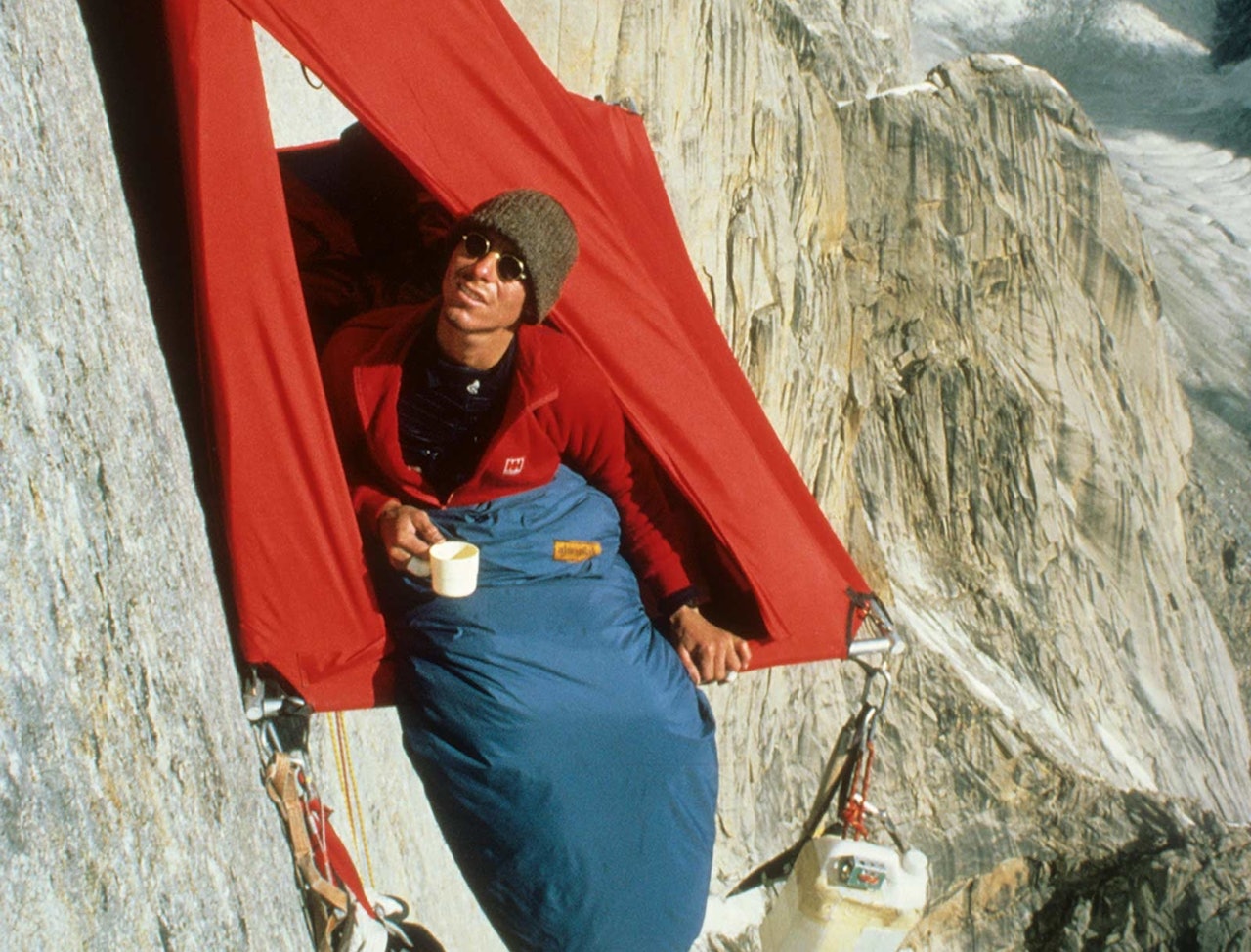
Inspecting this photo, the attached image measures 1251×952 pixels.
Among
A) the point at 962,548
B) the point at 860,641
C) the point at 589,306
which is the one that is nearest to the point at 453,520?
the point at 589,306

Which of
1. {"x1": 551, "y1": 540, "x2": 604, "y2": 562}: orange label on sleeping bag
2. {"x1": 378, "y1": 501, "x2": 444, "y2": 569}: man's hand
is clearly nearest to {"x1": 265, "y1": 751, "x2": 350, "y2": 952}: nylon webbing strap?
{"x1": 378, "y1": 501, "x2": 444, "y2": 569}: man's hand

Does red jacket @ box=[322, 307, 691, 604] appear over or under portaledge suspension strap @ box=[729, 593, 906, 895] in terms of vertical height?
over

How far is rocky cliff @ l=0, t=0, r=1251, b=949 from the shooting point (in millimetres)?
1440

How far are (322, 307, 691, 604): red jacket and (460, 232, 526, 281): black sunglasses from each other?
203 mm

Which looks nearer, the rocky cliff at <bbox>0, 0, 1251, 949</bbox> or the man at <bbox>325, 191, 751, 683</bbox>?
the rocky cliff at <bbox>0, 0, 1251, 949</bbox>

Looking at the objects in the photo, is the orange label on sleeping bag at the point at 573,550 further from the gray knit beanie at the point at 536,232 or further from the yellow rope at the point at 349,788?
the yellow rope at the point at 349,788

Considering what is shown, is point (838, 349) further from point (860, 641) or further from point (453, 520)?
point (453, 520)

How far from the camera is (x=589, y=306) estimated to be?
2744 mm

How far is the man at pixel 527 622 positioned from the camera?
2.29 meters

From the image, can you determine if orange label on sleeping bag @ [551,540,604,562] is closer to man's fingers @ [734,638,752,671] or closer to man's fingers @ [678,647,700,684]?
man's fingers @ [678,647,700,684]

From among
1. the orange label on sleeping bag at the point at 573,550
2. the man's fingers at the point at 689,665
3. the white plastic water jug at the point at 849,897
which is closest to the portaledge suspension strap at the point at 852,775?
the white plastic water jug at the point at 849,897

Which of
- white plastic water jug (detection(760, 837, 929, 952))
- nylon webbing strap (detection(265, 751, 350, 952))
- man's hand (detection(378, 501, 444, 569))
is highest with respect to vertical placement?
man's hand (detection(378, 501, 444, 569))

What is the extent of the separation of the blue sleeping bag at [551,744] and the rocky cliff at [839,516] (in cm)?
42

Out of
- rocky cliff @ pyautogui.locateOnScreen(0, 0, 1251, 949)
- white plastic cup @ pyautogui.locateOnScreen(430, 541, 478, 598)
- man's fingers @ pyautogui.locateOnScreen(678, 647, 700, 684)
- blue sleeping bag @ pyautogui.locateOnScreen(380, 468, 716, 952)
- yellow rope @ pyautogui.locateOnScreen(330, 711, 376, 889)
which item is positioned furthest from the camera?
yellow rope @ pyautogui.locateOnScreen(330, 711, 376, 889)
